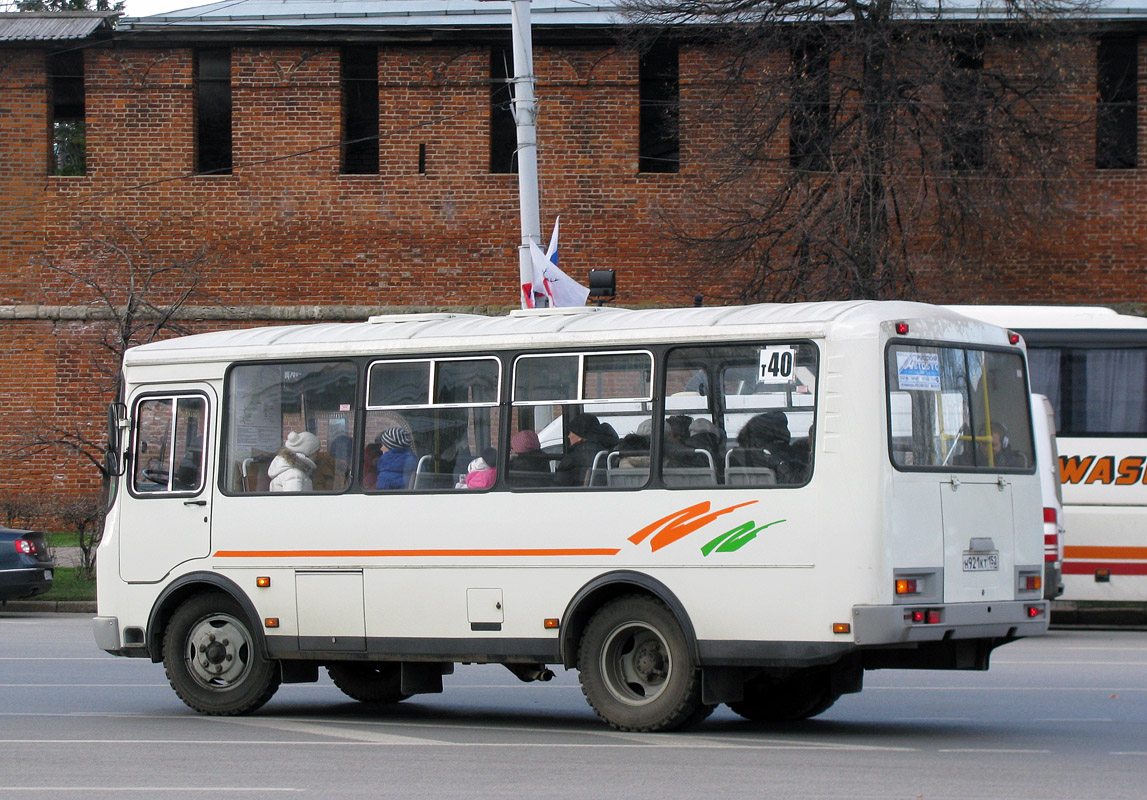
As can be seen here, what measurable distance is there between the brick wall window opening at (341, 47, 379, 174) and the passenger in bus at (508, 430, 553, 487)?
56.9 feet

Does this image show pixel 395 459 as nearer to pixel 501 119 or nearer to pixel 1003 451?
pixel 1003 451

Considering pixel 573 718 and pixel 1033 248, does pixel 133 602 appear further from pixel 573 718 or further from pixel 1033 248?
pixel 1033 248

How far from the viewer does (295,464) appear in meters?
11.1

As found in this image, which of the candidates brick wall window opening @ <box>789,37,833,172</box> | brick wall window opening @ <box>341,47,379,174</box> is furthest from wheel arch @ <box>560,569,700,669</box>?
brick wall window opening @ <box>341,47,379,174</box>

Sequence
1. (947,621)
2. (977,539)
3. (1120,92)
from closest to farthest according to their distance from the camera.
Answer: (947,621), (977,539), (1120,92)

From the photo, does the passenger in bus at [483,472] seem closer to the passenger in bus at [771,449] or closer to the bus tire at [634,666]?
the bus tire at [634,666]

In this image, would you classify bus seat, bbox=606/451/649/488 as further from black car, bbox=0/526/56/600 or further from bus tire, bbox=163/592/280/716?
Result: black car, bbox=0/526/56/600

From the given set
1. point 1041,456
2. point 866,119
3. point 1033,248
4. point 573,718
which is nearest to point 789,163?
point 866,119

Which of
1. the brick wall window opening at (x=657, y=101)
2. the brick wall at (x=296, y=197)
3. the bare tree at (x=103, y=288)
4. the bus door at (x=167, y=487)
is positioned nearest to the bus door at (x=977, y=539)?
the bus door at (x=167, y=487)

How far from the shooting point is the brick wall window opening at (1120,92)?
25750 mm

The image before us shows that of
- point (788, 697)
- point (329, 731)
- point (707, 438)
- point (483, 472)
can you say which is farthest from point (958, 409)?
point (329, 731)

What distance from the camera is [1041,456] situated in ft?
52.0

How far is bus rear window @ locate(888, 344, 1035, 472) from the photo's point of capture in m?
9.35

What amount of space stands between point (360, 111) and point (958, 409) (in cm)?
1901
